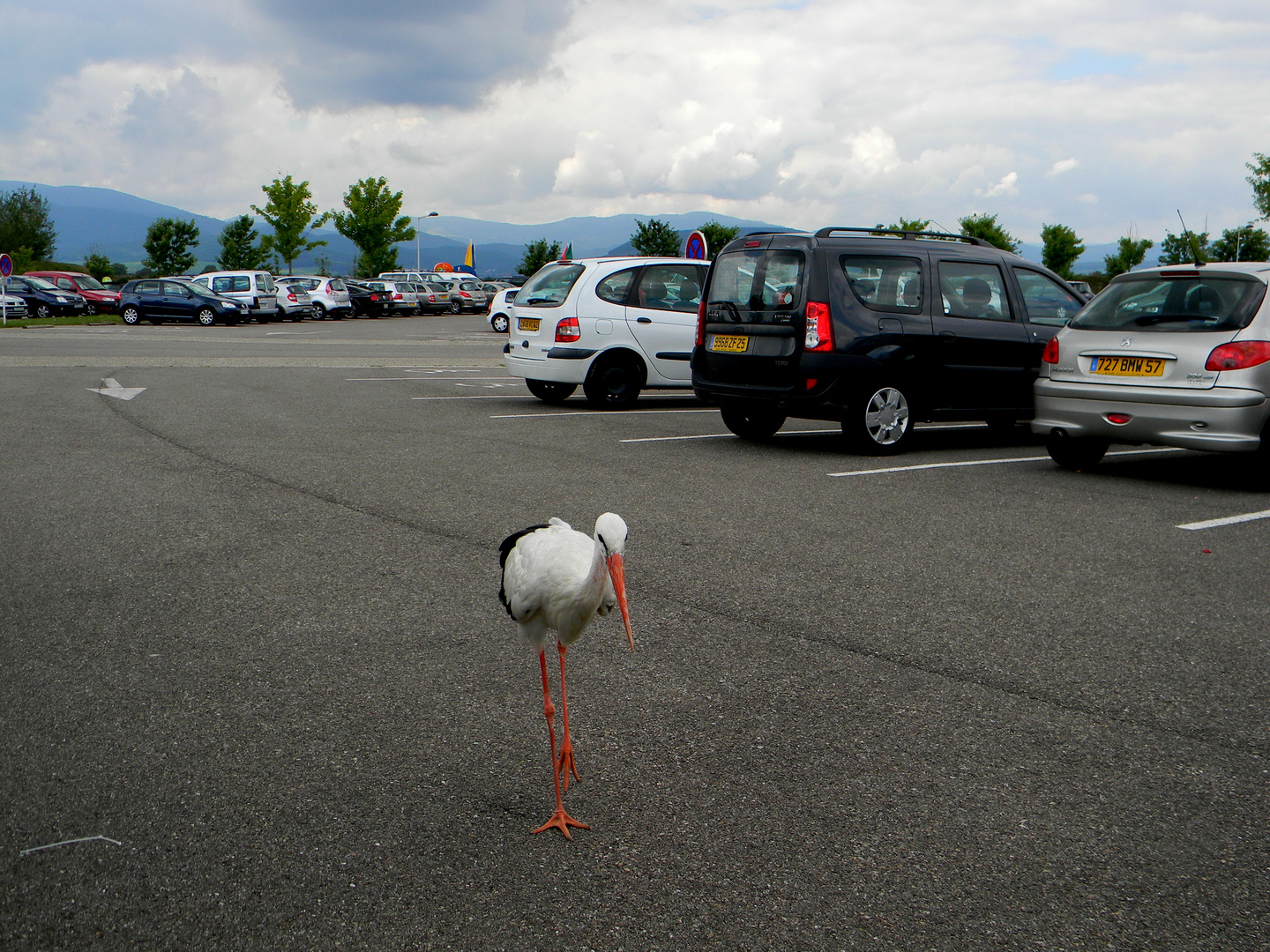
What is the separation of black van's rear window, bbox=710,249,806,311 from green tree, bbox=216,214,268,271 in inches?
2797

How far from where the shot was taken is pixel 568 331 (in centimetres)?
1317

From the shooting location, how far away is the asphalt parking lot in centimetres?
276

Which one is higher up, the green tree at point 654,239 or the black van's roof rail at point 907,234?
the green tree at point 654,239

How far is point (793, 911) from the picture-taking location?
273 cm

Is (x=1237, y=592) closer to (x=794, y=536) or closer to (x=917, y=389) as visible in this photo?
(x=794, y=536)

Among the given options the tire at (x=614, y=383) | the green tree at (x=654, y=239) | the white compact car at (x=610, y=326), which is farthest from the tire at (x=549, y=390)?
the green tree at (x=654, y=239)

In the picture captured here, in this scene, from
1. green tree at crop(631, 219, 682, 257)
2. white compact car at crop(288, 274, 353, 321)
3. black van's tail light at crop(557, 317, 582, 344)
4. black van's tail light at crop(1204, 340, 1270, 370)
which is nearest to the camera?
black van's tail light at crop(1204, 340, 1270, 370)

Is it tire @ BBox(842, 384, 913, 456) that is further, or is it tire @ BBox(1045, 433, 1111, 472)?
tire @ BBox(842, 384, 913, 456)

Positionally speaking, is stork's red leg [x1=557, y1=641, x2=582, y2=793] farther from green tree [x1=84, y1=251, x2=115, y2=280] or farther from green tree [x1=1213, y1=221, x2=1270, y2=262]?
green tree [x1=84, y1=251, x2=115, y2=280]

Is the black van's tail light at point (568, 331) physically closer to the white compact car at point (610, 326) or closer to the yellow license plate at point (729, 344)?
the white compact car at point (610, 326)

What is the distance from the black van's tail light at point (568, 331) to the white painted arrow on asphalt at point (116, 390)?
5774 mm

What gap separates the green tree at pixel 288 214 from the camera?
234 feet

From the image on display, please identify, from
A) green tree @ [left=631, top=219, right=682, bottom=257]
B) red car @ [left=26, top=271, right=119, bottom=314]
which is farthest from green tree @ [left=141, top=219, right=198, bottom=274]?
green tree @ [left=631, top=219, right=682, bottom=257]

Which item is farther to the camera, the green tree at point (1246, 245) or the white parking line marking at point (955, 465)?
the green tree at point (1246, 245)
